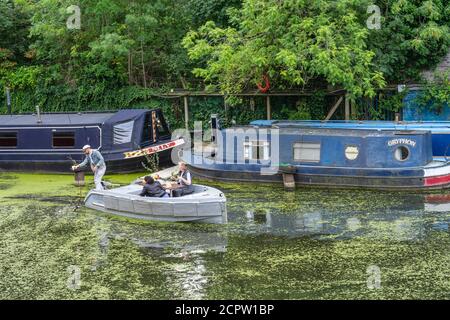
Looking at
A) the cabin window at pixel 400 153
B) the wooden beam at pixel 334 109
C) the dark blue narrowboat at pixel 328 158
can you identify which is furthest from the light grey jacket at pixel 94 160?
the wooden beam at pixel 334 109

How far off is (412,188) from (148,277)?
7.97 meters

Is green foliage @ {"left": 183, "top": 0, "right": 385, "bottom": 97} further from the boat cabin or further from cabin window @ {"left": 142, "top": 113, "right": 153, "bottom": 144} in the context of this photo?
cabin window @ {"left": 142, "top": 113, "right": 153, "bottom": 144}

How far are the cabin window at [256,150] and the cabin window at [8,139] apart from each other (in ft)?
24.4

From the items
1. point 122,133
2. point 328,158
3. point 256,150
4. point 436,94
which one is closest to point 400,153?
point 328,158

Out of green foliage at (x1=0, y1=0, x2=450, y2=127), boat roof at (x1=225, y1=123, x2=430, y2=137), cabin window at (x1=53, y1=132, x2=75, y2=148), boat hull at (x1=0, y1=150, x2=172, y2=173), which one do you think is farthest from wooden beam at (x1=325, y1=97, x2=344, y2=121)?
cabin window at (x1=53, y1=132, x2=75, y2=148)

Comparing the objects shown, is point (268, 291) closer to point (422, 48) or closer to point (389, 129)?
point (389, 129)

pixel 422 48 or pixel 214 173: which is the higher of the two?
pixel 422 48

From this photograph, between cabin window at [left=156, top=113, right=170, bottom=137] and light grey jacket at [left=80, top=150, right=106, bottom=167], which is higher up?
cabin window at [left=156, top=113, right=170, bottom=137]

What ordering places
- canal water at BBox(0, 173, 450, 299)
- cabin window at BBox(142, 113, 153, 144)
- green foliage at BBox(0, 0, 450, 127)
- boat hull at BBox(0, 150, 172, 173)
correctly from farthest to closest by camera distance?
cabin window at BBox(142, 113, 153, 144), boat hull at BBox(0, 150, 172, 173), green foliage at BBox(0, 0, 450, 127), canal water at BBox(0, 173, 450, 299)

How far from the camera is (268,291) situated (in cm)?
959

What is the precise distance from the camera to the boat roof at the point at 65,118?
19500mm

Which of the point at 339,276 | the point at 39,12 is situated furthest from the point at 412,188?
the point at 39,12

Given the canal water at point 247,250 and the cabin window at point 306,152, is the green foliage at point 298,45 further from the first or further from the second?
the canal water at point 247,250

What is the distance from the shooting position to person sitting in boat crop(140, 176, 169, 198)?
45.0ft
